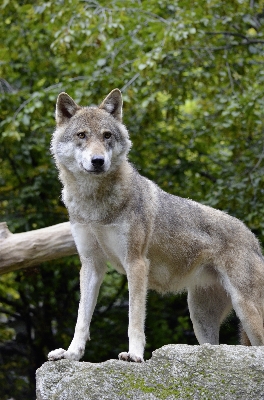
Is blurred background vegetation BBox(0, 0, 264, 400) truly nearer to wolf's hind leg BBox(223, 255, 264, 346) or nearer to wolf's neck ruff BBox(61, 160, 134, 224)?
wolf's hind leg BBox(223, 255, 264, 346)

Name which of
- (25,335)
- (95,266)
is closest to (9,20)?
(25,335)

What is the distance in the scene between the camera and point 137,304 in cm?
551

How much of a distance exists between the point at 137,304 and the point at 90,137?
1.52m

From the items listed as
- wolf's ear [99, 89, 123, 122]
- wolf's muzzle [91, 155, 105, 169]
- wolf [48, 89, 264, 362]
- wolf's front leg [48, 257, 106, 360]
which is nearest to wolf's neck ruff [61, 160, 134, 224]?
wolf [48, 89, 264, 362]

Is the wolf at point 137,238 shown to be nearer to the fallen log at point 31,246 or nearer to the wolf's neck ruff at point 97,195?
the wolf's neck ruff at point 97,195

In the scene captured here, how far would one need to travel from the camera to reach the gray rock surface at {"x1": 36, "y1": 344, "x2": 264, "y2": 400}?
178 inches

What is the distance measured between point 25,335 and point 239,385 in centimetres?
804

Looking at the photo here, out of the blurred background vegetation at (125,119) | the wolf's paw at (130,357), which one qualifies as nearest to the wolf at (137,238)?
the wolf's paw at (130,357)

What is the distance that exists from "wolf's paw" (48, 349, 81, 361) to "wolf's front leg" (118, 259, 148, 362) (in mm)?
493

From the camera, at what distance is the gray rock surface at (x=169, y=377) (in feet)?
14.8

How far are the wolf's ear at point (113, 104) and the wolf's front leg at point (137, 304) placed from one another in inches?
58.2

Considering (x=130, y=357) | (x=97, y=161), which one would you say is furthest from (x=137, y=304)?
(x=97, y=161)

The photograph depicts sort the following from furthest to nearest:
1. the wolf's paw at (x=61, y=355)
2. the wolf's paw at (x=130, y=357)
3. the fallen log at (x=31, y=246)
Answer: the fallen log at (x=31, y=246) → the wolf's paw at (x=61, y=355) → the wolf's paw at (x=130, y=357)

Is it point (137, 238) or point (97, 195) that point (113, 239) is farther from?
point (97, 195)
